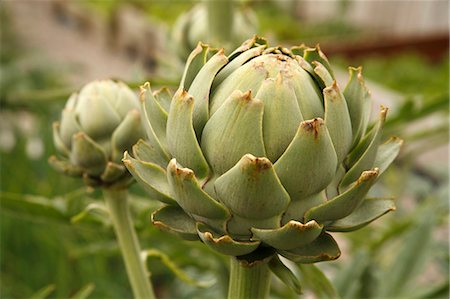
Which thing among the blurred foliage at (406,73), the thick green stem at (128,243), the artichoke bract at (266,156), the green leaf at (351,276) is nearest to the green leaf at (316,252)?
the artichoke bract at (266,156)

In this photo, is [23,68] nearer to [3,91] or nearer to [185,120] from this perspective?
[3,91]

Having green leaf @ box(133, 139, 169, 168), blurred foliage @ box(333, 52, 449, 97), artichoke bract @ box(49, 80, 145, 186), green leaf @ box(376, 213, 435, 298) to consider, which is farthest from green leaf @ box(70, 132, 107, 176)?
blurred foliage @ box(333, 52, 449, 97)

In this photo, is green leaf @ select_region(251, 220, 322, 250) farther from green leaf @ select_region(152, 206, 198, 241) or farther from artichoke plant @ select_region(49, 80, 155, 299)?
artichoke plant @ select_region(49, 80, 155, 299)

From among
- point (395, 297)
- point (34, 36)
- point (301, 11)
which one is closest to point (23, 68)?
point (395, 297)

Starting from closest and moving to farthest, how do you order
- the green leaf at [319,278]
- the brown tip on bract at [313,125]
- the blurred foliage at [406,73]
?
the brown tip on bract at [313,125], the green leaf at [319,278], the blurred foliage at [406,73]

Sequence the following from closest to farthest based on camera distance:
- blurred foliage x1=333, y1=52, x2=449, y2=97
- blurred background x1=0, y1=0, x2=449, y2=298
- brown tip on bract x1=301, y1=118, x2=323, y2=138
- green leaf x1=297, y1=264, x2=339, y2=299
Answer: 1. brown tip on bract x1=301, y1=118, x2=323, y2=138
2. green leaf x1=297, y1=264, x2=339, y2=299
3. blurred background x1=0, y1=0, x2=449, y2=298
4. blurred foliage x1=333, y1=52, x2=449, y2=97

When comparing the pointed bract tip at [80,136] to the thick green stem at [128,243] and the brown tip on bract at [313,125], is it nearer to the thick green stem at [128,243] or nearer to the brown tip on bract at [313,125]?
the thick green stem at [128,243]
